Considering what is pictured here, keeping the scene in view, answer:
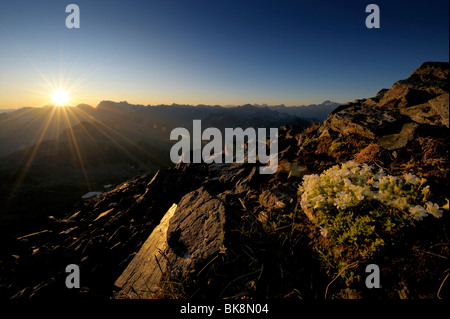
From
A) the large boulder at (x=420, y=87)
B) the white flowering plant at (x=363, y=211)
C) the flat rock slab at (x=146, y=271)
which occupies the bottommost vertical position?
the flat rock slab at (x=146, y=271)

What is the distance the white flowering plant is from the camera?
121 inches

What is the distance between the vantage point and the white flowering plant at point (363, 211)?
10.1 ft

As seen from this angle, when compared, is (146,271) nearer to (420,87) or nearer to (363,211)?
(363,211)

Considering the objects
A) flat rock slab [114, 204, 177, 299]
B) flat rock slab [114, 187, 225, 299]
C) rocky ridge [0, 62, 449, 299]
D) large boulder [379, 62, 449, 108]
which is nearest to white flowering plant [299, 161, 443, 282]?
rocky ridge [0, 62, 449, 299]

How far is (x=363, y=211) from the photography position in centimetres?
349

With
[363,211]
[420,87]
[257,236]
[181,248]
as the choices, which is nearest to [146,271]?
[181,248]

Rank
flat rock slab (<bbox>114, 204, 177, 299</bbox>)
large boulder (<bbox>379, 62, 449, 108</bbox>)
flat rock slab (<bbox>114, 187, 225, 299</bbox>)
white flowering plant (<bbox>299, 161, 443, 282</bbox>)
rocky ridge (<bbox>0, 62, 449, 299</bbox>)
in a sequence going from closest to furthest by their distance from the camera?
white flowering plant (<bbox>299, 161, 443, 282</bbox>) < rocky ridge (<bbox>0, 62, 449, 299</bbox>) < flat rock slab (<bbox>114, 187, 225, 299</bbox>) < flat rock slab (<bbox>114, 204, 177, 299</bbox>) < large boulder (<bbox>379, 62, 449, 108</bbox>)

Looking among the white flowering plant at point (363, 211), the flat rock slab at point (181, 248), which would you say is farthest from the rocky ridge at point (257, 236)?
the white flowering plant at point (363, 211)

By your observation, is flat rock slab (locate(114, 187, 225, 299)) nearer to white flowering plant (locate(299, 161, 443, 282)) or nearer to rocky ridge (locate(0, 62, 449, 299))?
rocky ridge (locate(0, 62, 449, 299))

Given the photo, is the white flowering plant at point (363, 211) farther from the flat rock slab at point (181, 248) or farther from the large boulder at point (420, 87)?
the large boulder at point (420, 87)

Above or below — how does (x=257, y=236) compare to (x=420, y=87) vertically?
below
